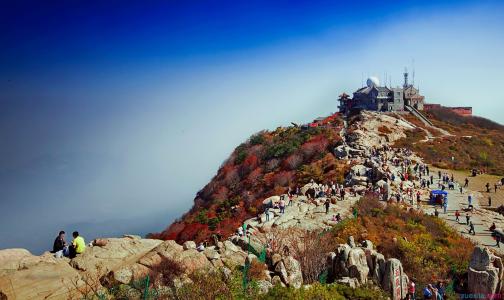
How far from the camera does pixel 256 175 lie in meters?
56.2

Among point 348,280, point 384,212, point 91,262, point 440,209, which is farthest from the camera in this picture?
point 440,209

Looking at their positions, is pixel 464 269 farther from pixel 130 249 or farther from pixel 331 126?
pixel 331 126

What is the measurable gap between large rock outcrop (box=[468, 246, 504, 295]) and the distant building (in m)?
73.1

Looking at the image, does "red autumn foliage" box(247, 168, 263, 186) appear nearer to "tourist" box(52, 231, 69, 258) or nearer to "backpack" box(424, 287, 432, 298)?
"backpack" box(424, 287, 432, 298)

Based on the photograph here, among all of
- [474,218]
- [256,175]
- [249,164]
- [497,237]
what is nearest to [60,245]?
[497,237]

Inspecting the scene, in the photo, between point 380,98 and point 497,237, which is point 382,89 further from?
point 497,237

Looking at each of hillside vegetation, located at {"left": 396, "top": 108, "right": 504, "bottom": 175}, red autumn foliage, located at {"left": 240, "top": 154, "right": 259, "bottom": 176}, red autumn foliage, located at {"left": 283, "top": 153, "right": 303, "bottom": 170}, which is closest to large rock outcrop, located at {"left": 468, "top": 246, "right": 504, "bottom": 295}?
red autumn foliage, located at {"left": 283, "top": 153, "right": 303, "bottom": 170}

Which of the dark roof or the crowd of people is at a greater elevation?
the dark roof

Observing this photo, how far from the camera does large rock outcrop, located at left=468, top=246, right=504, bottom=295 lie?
742 inches

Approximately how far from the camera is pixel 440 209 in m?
34.9

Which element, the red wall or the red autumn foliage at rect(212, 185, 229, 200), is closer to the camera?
the red autumn foliage at rect(212, 185, 229, 200)

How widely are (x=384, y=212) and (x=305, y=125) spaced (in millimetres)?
51338

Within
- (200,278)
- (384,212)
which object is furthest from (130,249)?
(384,212)

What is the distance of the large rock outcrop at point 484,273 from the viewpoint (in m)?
18.8
